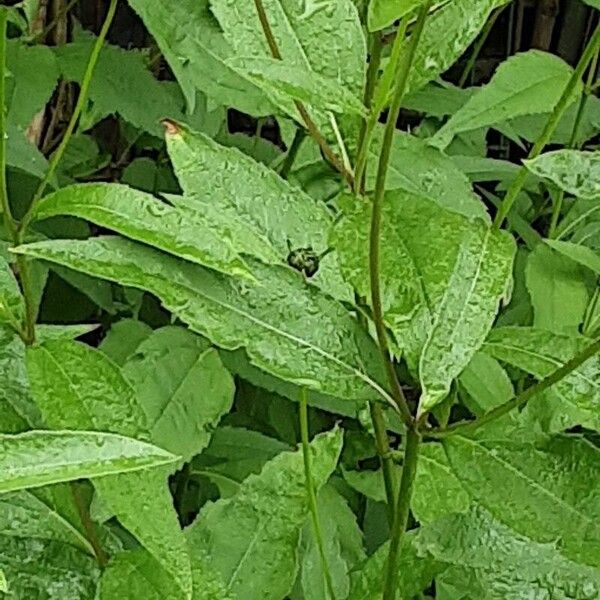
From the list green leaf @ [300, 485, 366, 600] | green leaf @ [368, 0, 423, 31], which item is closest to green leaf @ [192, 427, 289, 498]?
green leaf @ [300, 485, 366, 600]

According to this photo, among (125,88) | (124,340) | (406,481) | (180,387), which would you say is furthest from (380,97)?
(125,88)

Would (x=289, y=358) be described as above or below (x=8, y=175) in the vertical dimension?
above

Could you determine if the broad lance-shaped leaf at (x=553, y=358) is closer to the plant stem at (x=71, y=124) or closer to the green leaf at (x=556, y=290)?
the plant stem at (x=71, y=124)

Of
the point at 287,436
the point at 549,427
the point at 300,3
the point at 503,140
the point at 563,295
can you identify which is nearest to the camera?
the point at 300,3

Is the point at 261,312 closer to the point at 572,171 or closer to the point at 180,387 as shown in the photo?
the point at 572,171

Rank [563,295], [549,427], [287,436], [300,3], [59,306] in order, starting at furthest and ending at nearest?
[59,306] → [287,436] → [563,295] → [549,427] → [300,3]

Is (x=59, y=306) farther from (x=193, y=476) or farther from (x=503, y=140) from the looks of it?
(x=503, y=140)

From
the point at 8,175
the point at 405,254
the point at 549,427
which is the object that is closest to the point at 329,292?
the point at 405,254

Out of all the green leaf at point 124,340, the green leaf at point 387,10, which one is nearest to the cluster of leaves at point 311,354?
the green leaf at point 387,10
